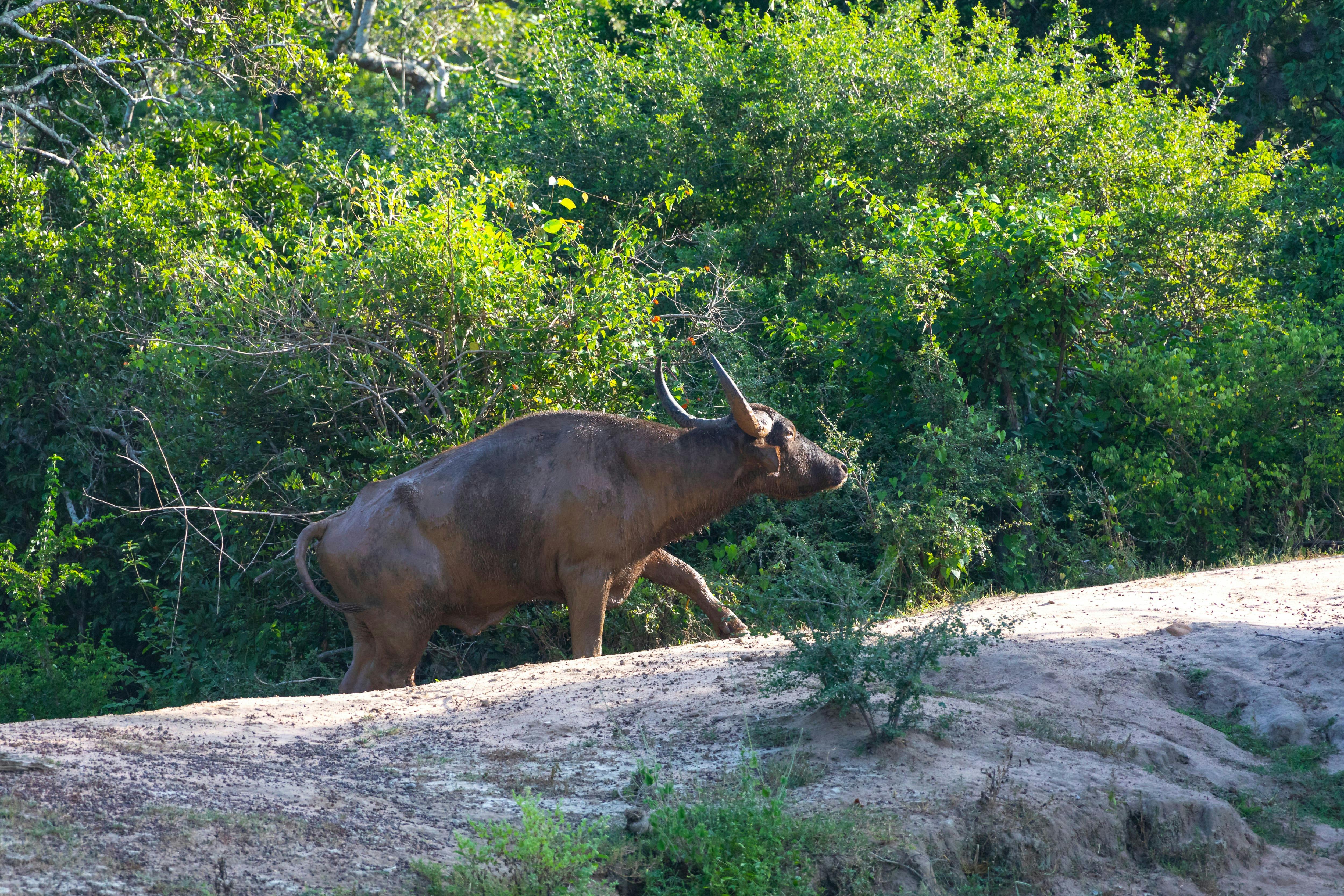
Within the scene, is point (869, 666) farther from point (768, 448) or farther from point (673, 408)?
point (673, 408)

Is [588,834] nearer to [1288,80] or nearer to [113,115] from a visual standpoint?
[113,115]

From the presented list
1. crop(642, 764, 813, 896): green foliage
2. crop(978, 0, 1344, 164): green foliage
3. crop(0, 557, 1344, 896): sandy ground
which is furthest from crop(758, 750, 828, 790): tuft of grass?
crop(978, 0, 1344, 164): green foliage

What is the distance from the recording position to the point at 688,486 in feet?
25.8

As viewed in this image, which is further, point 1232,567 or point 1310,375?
point 1310,375

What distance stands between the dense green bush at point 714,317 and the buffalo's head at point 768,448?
0.43 metres

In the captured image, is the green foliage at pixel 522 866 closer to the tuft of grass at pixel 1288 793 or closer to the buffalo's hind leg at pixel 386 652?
the tuft of grass at pixel 1288 793

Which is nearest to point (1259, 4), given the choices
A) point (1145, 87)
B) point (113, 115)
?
point (1145, 87)

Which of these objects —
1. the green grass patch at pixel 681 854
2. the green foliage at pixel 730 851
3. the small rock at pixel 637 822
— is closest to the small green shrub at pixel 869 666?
the green grass patch at pixel 681 854

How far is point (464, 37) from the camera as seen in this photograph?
73.3ft

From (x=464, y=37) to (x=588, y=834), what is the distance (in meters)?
20.6

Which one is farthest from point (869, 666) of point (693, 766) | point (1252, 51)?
point (1252, 51)

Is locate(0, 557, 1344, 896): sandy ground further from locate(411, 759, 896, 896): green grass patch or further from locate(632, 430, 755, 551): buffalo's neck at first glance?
locate(632, 430, 755, 551): buffalo's neck

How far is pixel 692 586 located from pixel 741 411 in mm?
1227

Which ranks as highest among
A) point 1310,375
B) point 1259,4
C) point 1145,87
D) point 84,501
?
point 1259,4
